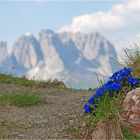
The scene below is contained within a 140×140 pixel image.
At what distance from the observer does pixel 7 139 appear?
640 cm

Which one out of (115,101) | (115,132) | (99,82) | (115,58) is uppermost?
(115,58)

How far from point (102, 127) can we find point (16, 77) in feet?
27.5

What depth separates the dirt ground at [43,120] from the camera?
6688 mm

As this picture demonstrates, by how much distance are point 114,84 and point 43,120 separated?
1507 mm

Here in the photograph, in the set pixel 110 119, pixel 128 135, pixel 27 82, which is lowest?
pixel 128 135

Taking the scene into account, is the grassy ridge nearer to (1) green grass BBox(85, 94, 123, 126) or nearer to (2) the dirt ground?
(1) green grass BBox(85, 94, 123, 126)

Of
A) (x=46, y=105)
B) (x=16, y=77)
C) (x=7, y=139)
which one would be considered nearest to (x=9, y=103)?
(x=46, y=105)

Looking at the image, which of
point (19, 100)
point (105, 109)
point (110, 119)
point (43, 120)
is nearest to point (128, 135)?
point (110, 119)

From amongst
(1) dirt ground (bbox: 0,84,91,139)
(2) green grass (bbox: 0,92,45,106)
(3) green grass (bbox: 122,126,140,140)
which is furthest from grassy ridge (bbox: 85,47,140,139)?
(2) green grass (bbox: 0,92,45,106)

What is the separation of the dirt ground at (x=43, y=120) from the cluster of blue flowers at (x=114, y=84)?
37cm

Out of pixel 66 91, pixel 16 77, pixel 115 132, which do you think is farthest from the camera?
pixel 16 77

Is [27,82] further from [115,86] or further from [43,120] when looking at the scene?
[115,86]

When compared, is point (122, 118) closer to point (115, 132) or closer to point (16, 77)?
point (115, 132)

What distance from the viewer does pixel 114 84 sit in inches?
274
